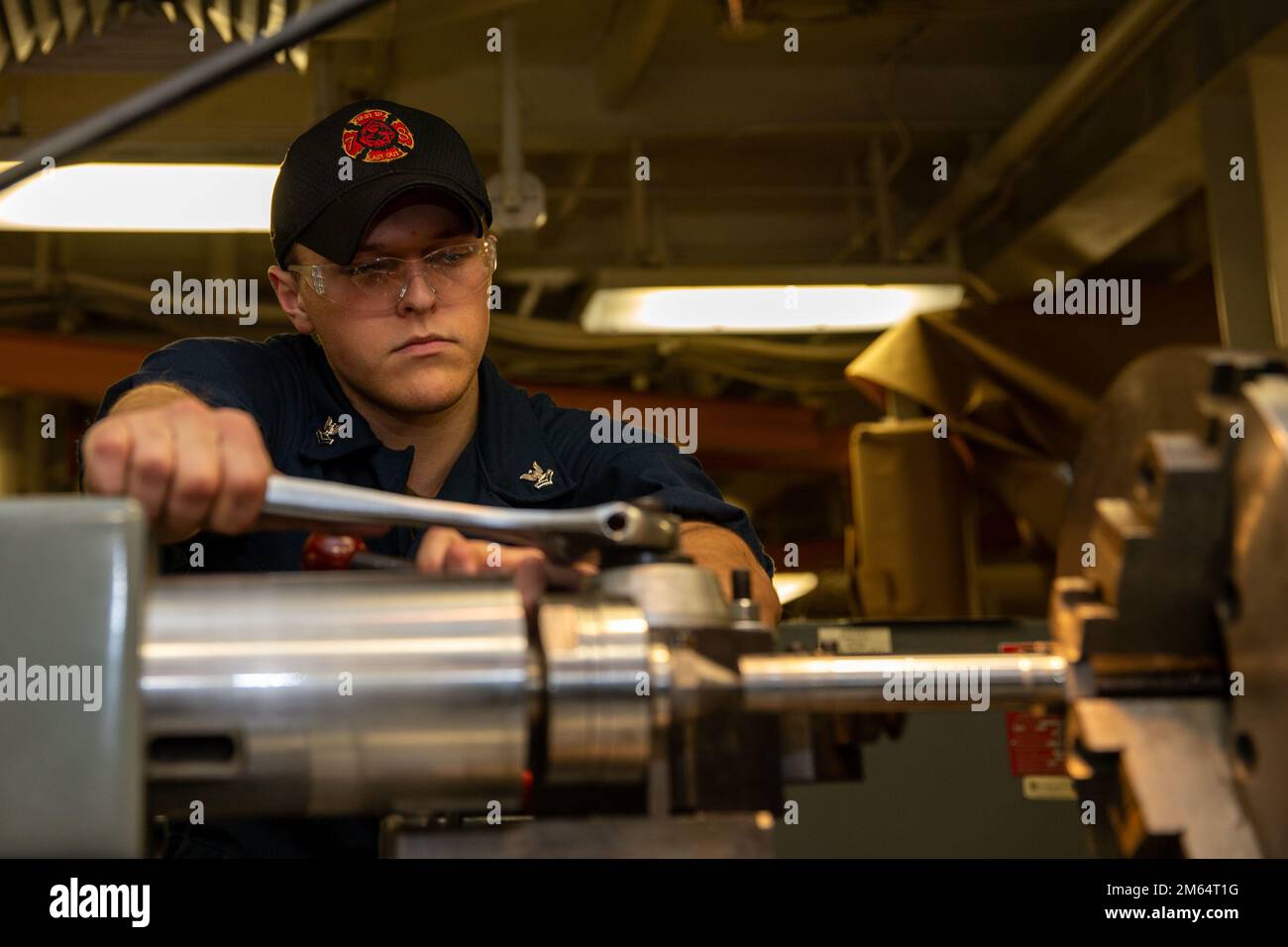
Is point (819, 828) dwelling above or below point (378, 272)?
below

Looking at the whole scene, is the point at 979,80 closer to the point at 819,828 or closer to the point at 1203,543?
the point at 819,828

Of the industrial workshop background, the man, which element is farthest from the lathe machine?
the industrial workshop background

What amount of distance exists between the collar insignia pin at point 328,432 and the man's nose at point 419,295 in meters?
0.15

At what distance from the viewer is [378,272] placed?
1.59 m

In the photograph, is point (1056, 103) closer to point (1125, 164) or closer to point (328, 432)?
point (1125, 164)

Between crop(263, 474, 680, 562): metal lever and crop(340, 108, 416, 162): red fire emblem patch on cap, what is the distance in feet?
2.83

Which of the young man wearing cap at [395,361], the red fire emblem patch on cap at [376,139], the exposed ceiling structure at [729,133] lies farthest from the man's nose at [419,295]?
the exposed ceiling structure at [729,133]

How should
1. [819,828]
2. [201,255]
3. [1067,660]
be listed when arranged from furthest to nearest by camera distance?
[201,255]
[819,828]
[1067,660]

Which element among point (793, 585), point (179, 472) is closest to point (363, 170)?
point (179, 472)

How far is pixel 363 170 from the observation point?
4.97 ft

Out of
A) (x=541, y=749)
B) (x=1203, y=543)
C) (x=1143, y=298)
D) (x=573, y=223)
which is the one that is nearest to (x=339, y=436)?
(x=541, y=749)

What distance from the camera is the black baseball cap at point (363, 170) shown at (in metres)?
1.52

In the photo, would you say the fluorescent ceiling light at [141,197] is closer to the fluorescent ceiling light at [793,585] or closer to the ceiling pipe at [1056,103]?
the fluorescent ceiling light at [793,585]
